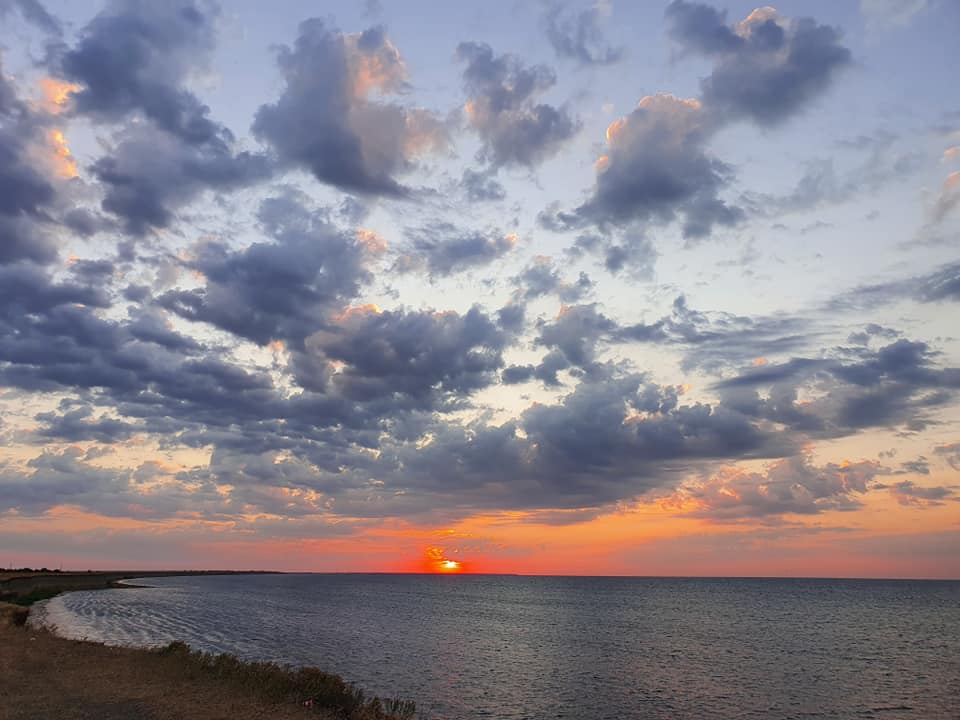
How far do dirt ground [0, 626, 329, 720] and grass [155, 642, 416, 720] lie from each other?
93 centimetres

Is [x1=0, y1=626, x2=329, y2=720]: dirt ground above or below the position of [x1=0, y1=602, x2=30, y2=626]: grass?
below

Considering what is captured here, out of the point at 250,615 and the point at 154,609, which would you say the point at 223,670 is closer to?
the point at 250,615

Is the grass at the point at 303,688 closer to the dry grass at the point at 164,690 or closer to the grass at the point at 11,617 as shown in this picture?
Answer: the dry grass at the point at 164,690

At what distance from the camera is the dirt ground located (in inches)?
1223

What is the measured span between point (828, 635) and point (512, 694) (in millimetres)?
71748

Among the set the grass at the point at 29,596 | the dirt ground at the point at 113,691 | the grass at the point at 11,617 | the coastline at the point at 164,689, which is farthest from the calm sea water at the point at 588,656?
the dirt ground at the point at 113,691

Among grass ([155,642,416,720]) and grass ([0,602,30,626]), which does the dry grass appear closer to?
grass ([155,642,416,720])

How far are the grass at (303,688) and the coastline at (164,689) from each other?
0.17ft

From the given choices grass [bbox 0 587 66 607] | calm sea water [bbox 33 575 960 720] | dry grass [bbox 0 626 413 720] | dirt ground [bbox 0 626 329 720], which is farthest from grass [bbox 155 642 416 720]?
grass [bbox 0 587 66 607]

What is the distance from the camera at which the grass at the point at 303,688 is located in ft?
114

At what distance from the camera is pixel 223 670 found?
40688 mm

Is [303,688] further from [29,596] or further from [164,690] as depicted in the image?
[29,596]

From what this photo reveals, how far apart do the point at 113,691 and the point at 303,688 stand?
942 centimetres

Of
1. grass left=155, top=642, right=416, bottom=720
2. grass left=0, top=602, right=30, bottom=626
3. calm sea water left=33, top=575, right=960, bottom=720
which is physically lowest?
calm sea water left=33, top=575, right=960, bottom=720
